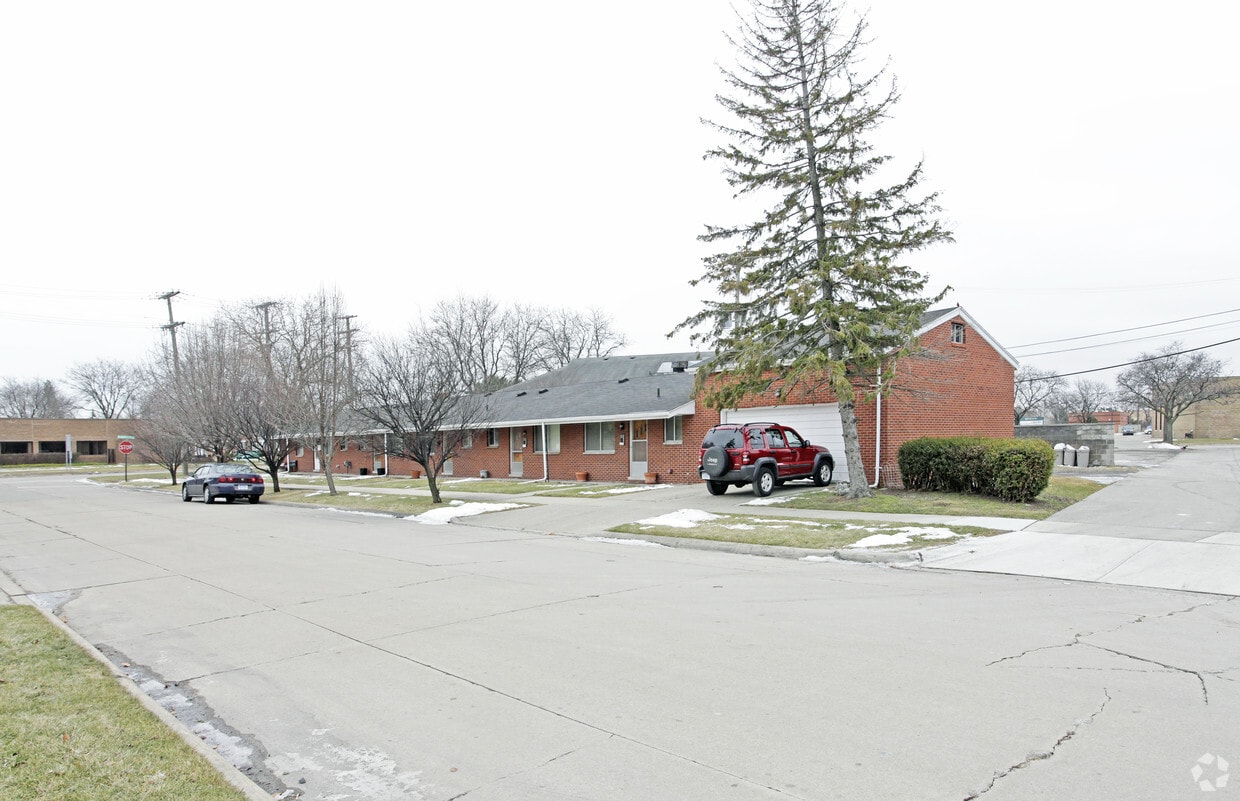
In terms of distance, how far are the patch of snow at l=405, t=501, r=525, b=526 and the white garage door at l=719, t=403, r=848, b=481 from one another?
797 centimetres

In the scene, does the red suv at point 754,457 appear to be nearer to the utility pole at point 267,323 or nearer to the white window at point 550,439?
the white window at point 550,439

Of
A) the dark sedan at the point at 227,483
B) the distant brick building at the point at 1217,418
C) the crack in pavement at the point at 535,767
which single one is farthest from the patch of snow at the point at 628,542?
the distant brick building at the point at 1217,418

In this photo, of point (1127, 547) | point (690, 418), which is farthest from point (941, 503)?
point (690, 418)

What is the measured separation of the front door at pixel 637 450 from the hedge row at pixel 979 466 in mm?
10109

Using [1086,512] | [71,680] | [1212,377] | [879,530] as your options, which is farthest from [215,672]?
[1212,377]

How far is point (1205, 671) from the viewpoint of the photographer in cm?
580

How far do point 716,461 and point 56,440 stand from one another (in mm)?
83238

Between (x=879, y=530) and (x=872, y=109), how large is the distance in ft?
32.0

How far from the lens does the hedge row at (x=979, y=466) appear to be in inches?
664

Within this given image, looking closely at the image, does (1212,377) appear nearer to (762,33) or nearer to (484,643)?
(762,33)

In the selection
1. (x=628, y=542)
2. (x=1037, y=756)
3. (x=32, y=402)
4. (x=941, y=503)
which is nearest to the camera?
(x=1037, y=756)

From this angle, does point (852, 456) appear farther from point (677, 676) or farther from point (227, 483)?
point (227, 483)

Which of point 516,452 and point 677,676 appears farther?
point 516,452

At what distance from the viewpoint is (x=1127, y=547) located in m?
11.6
